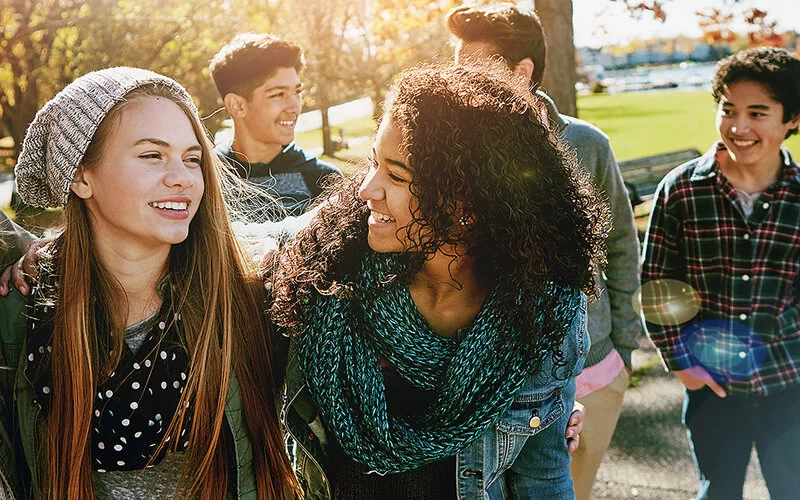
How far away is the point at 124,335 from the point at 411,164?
101 centimetres

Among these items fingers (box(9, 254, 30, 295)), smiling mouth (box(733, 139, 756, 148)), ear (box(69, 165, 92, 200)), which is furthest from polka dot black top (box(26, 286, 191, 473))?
smiling mouth (box(733, 139, 756, 148))

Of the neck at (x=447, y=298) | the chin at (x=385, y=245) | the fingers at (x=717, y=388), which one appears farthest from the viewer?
the fingers at (x=717, y=388)

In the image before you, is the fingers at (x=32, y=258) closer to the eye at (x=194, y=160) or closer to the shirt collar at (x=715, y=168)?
the eye at (x=194, y=160)

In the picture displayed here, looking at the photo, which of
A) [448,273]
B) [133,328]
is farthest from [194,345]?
[448,273]

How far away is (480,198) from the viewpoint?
195 cm

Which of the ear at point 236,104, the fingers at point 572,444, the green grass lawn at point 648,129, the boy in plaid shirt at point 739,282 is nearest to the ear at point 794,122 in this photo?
the boy in plaid shirt at point 739,282

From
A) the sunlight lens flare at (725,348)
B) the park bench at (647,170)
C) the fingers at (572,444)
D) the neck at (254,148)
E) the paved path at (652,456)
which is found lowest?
the park bench at (647,170)

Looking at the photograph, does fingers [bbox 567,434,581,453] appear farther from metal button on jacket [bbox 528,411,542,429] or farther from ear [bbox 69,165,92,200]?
ear [bbox 69,165,92,200]

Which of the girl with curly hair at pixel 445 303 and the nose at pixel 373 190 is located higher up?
the nose at pixel 373 190

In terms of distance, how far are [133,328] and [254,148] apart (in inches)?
78.9

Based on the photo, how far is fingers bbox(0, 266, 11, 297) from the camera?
230 centimetres

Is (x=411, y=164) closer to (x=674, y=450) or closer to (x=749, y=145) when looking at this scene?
(x=749, y=145)

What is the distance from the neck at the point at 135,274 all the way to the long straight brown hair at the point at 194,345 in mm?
23

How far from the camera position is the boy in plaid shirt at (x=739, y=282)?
10.6 ft
